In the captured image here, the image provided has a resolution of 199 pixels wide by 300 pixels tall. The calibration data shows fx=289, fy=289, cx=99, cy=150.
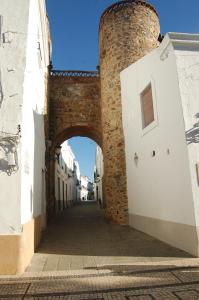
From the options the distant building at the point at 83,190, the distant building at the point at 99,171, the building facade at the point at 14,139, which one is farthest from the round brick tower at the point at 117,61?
the distant building at the point at 83,190

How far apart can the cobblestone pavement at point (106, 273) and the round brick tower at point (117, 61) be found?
352 centimetres

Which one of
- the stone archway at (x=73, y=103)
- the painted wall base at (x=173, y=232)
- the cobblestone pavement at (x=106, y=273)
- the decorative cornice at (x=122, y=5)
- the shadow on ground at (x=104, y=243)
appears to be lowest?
the cobblestone pavement at (x=106, y=273)

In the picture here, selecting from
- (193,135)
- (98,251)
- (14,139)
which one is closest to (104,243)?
(98,251)

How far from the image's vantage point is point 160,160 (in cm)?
791

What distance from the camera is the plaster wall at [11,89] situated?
536cm

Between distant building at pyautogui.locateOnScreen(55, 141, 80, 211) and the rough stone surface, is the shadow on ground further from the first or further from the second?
distant building at pyautogui.locateOnScreen(55, 141, 80, 211)

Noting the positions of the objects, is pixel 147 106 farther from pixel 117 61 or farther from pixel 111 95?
pixel 117 61

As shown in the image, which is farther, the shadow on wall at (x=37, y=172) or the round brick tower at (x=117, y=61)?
the round brick tower at (x=117, y=61)

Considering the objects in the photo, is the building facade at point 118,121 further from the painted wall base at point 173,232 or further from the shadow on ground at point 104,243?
the shadow on ground at point 104,243

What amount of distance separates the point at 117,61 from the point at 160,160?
5.92m

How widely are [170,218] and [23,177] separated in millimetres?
3819

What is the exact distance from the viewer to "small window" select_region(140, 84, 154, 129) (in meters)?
8.75

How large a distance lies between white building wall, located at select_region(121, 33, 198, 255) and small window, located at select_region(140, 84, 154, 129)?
0.22 metres

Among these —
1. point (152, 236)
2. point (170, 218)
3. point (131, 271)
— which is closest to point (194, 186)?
point (170, 218)
